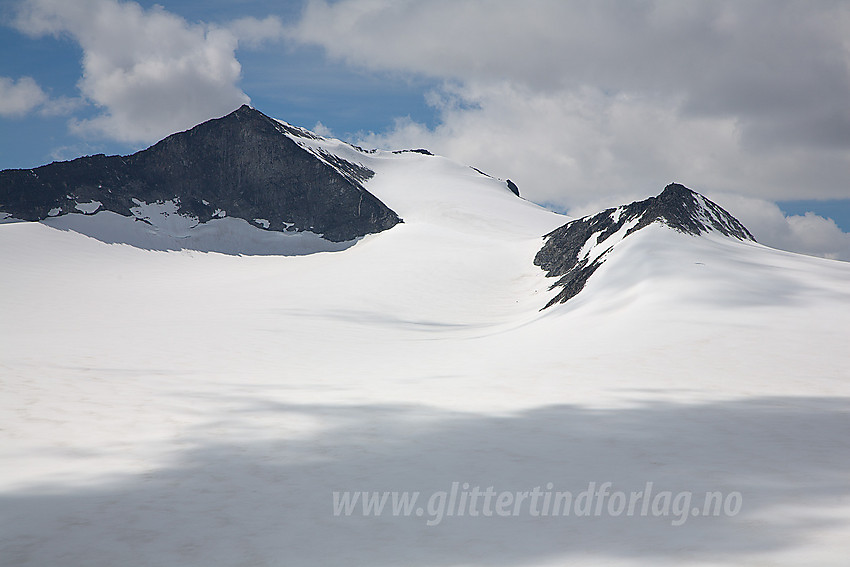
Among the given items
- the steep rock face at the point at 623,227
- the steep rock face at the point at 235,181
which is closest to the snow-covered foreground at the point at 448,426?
the steep rock face at the point at 623,227

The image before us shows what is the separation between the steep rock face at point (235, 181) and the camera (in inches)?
1954

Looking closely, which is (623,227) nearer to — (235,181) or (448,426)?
(448,426)

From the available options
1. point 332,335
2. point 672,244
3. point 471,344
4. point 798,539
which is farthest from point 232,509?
point 672,244

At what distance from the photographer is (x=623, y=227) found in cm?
2764

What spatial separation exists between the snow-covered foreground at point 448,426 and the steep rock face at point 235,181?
115 ft

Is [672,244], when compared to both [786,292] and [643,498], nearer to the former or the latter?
[786,292]

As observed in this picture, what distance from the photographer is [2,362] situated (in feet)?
31.8

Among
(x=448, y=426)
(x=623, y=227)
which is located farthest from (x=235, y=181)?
(x=448, y=426)

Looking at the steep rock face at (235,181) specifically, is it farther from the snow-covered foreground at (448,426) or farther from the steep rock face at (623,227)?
the snow-covered foreground at (448,426)

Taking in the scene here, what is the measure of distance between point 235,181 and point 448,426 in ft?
183

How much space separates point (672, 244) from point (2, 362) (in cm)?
1956

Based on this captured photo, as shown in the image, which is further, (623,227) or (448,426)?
(623,227)

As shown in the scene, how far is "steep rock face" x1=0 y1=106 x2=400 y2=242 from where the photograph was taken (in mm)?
49625

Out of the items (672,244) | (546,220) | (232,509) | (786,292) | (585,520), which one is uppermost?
(546,220)
